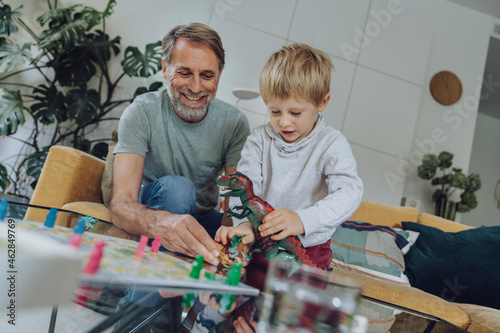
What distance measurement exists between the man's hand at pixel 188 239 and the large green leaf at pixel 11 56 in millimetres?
2431

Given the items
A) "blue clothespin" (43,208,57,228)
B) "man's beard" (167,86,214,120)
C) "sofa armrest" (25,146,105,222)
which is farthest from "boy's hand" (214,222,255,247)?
"sofa armrest" (25,146,105,222)

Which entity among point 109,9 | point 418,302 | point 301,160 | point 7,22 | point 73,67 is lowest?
point 418,302

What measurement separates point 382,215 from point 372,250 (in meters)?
0.50

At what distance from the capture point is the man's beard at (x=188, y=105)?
148cm

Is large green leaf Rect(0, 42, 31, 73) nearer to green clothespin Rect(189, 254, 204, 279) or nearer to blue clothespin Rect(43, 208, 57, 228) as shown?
blue clothespin Rect(43, 208, 57, 228)

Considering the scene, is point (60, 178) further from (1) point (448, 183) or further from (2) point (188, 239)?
(1) point (448, 183)

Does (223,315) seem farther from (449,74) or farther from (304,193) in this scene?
(449,74)

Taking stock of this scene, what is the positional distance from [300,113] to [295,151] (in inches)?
6.4

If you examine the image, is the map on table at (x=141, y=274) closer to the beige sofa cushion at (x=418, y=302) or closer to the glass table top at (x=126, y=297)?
the glass table top at (x=126, y=297)

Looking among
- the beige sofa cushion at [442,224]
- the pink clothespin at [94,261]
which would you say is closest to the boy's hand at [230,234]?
the pink clothespin at [94,261]

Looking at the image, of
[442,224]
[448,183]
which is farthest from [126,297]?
[448,183]

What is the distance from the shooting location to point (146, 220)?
110 cm

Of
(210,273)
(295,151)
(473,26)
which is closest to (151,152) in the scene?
(295,151)

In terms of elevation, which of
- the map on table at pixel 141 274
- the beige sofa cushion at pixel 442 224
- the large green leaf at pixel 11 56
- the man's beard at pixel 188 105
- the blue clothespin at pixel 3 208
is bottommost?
the map on table at pixel 141 274
